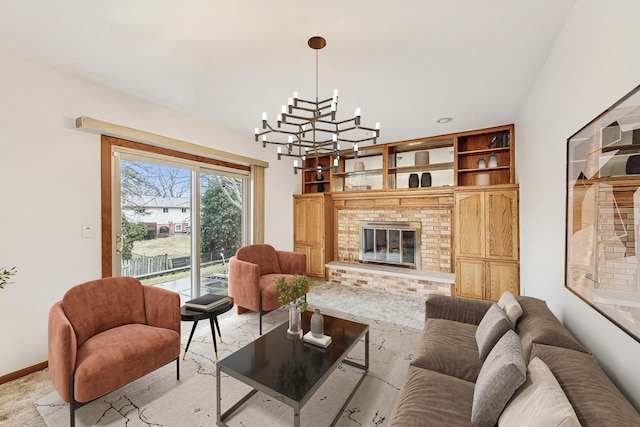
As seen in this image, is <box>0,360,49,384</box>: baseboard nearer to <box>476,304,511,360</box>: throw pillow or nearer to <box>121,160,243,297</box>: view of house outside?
<box>121,160,243,297</box>: view of house outside

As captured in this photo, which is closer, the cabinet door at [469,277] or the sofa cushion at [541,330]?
the sofa cushion at [541,330]

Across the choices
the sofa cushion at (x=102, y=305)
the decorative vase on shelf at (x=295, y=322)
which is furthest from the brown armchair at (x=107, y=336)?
the decorative vase on shelf at (x=295, y=322)

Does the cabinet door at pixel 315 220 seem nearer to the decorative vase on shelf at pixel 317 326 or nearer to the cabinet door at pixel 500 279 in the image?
the cabinet door at pixel 500 279

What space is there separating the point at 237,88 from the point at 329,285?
11.8ft

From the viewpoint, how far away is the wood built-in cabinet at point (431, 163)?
13.3 ft

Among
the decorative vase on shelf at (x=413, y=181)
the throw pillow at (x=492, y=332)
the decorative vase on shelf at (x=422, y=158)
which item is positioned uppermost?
the decorative vase on shelf at (x=422, y=158)

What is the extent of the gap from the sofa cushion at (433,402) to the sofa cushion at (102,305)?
2.15 meters

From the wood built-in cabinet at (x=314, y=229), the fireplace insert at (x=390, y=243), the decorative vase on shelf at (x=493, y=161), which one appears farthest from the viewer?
the wood built-in cabinet at (x=314, y=229)

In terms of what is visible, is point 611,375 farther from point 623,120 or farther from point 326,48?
point 326,48

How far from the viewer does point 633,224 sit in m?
1.04

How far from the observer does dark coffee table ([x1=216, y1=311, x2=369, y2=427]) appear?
4.94 ft

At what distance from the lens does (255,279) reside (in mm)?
3184

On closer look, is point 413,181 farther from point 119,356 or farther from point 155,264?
point 119,356

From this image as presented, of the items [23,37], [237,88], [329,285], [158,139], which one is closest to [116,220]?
[158,139]
